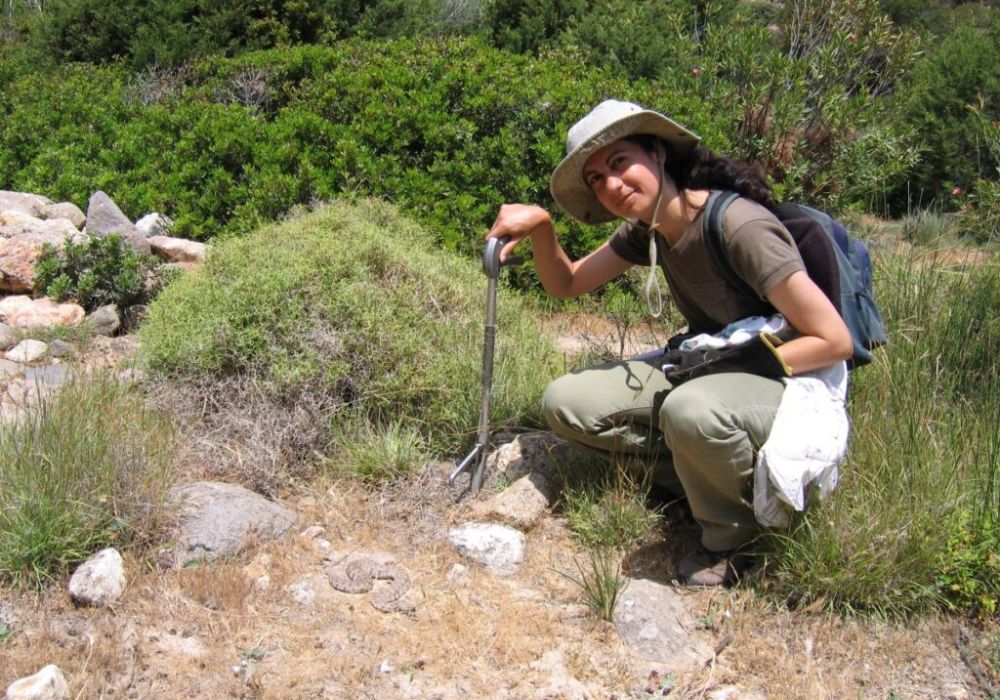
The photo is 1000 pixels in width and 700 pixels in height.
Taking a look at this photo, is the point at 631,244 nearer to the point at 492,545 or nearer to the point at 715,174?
the point at 715,174

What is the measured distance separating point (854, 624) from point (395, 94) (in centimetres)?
421

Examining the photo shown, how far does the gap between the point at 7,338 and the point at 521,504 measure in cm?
282

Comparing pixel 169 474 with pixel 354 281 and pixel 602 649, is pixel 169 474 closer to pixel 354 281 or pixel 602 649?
pixel 354 281

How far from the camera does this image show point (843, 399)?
2.96 metres

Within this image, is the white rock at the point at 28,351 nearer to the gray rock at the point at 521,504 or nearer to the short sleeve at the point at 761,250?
the gray rock at the point at 521,504

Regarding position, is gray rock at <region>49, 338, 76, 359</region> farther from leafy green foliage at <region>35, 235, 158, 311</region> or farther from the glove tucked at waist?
the glove tucked at waist

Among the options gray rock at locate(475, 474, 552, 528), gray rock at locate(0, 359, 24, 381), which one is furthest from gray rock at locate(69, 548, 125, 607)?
gray rock at locate(0, 359, 24, 381)

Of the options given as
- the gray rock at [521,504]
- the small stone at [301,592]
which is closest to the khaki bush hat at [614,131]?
the gray rock at [521,504]

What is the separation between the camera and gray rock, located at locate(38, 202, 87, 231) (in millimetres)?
Answer: 5934

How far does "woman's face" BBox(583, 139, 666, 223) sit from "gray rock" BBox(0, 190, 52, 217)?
13.5ft

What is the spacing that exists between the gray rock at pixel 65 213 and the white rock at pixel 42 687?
396 centimetres

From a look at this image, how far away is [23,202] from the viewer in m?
6.05

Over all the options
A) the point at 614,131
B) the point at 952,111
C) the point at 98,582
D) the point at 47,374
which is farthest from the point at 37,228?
the point at 952,111

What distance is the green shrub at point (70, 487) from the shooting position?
9.40ft
